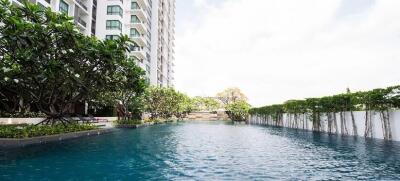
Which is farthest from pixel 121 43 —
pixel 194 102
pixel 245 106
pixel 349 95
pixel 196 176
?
pixel 194 102

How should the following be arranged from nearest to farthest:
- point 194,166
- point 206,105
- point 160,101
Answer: point 194,166, point 160,101, point 206,105

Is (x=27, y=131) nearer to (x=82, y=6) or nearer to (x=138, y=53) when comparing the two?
(x=82, y=6)

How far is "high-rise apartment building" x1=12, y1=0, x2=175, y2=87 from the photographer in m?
52.1

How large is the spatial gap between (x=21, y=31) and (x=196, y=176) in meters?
14.5

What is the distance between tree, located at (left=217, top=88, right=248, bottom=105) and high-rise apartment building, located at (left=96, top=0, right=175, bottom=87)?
79.7 feet

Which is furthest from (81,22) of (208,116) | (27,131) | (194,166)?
(208,116)

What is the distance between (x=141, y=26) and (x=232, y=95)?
179ft

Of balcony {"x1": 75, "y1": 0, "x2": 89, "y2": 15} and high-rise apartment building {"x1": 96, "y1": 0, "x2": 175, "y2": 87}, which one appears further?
high-rise apartment building {"x1": 96, "y1": 0, "x2": 175, "y2": 87}

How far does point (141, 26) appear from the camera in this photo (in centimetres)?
7456

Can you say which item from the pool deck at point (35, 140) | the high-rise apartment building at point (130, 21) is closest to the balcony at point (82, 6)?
the high-rise apartment building at point (130, 21)

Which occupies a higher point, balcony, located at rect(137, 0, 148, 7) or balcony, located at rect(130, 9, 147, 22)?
balcony, located at rect(137, 0, 148, 7)

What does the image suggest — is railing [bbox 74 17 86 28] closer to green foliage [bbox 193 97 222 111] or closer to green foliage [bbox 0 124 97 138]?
green foliage [bbox 0 124 97 138]

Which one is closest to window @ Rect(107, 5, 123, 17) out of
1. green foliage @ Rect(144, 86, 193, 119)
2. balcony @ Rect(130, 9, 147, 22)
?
balcony @ Rect(130, 9, 147, 22)

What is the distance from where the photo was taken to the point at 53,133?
22938mm
